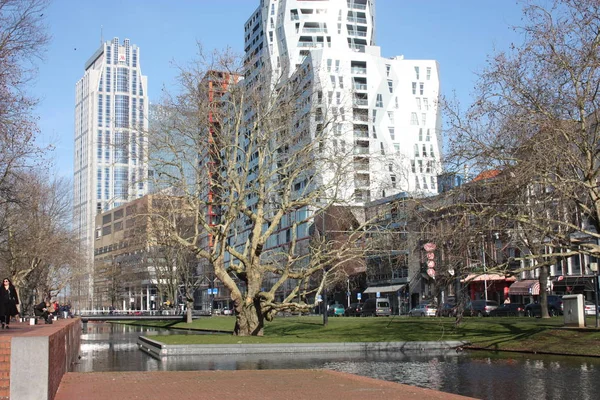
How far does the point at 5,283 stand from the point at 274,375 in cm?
1182

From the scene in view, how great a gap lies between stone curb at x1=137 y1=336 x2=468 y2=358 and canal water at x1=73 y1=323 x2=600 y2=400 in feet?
2.95

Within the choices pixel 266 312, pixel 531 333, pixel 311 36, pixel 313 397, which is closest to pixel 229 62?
pixel 266 312

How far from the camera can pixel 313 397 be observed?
13.6 m

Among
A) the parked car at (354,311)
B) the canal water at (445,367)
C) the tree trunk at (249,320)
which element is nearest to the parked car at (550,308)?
the parked car at (354,311)

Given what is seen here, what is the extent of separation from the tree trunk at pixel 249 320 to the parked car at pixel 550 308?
95.3ft

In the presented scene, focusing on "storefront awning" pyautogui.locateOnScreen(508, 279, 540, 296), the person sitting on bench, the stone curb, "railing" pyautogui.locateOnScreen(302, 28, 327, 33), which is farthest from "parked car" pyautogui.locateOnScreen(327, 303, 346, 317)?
"railing" pyautogui.locateOnScreen(302, 28, 327, 33)

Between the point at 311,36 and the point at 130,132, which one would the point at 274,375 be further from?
the point at 311,36

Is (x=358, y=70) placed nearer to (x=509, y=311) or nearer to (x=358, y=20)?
(x=358, y=20)

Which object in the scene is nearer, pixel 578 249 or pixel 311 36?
pixel 578 249

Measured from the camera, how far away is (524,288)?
71.2 meters

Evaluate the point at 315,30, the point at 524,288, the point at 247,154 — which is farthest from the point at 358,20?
the point at 247,154

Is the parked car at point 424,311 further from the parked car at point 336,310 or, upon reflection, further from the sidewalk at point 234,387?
the sidewalk at point 234,387

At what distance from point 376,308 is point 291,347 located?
49.1 m

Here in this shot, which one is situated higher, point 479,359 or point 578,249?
point 578,249
